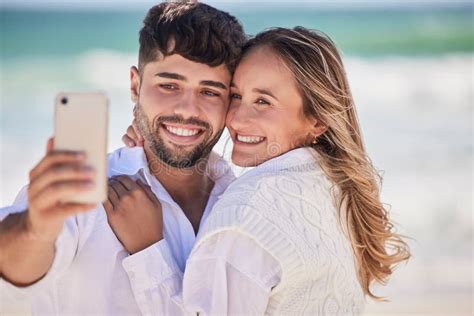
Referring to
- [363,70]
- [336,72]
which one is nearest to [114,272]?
[336,72]

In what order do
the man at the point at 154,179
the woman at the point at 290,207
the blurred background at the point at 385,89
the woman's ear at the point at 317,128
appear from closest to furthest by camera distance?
the man at the point at 154,179
the woman at the point at 290,207
the woman's ear at the point at 317,128
the blurred background at the point at 385,89

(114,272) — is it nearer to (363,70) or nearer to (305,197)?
(305,197)

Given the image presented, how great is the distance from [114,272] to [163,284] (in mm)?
205

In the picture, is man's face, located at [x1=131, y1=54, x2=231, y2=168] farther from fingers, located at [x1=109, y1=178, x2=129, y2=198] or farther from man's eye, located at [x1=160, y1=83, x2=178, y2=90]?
fingers, located at [x1=109, y1=178, x2=129, y2=198]

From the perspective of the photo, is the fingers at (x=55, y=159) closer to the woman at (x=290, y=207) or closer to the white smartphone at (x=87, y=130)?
the white smartphone at (x=87, y=130)

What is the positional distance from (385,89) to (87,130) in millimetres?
9591

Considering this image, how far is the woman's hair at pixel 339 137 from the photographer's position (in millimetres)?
2945

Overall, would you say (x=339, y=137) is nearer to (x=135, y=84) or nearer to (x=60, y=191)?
(x=135, y=84)

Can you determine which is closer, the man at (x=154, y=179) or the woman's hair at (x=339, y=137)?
the man at (x=154, y=179)

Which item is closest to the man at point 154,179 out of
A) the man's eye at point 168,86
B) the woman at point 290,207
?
the man's eye at point 168,86

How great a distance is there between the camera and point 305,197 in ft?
8.87

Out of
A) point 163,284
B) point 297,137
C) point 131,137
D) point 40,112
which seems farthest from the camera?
point 40,112

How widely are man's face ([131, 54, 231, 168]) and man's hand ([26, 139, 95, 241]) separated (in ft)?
3.16

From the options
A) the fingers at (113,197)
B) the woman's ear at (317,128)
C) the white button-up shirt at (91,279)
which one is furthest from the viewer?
the woman's ear at (317,128)
